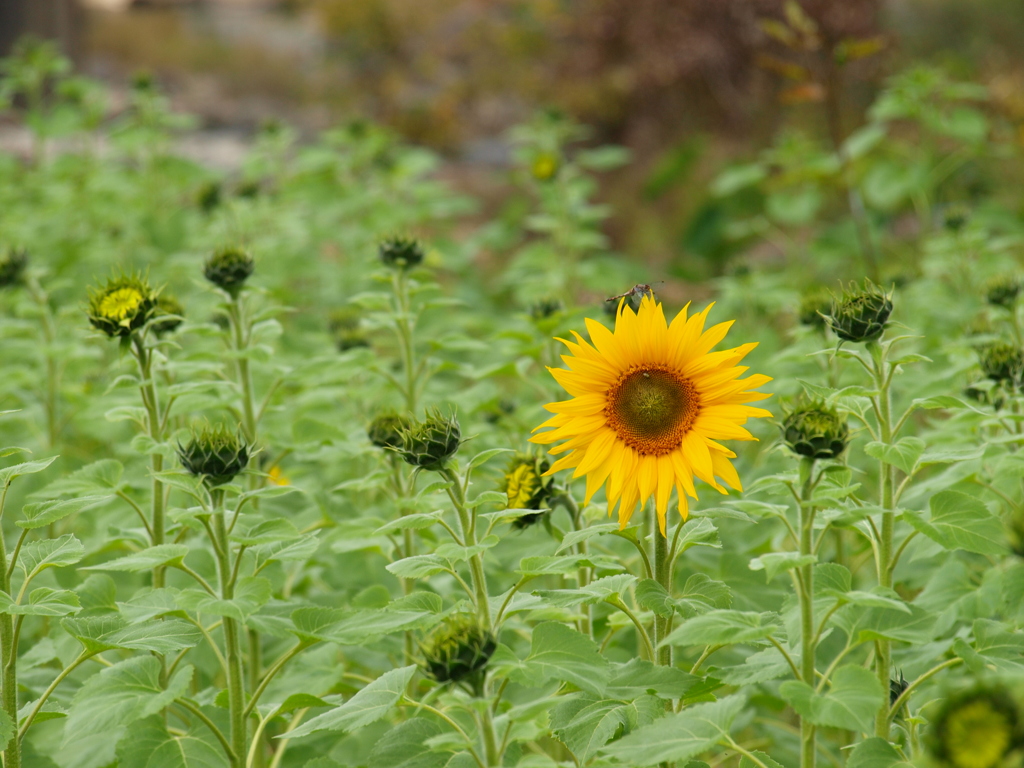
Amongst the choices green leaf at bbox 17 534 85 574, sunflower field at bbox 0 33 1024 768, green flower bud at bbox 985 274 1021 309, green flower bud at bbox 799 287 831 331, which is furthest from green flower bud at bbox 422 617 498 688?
green flower bud at bbox 985 274 1021 309

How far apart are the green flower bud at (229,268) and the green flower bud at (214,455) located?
0.68 meters

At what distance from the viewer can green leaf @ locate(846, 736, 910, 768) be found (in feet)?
4.53

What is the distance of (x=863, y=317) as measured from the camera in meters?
1.54

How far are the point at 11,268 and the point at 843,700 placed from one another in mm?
2488

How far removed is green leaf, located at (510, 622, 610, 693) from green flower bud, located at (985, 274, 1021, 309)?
158 cm

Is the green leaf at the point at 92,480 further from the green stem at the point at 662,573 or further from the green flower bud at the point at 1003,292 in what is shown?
the green flower bud at the point at 1003,292

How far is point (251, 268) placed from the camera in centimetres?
218

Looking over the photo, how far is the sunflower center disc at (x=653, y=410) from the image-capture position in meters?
1.58

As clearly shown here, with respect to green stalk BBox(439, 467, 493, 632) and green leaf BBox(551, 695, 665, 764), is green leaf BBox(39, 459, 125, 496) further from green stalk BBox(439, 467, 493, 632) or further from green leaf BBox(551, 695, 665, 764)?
green leaf BBox(551, 695, 665, 764)

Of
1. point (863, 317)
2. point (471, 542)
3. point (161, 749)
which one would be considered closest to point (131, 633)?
point (161, 749)

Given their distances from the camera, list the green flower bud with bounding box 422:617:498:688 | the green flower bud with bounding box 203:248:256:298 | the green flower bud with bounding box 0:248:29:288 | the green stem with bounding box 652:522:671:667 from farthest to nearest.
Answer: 1. the green flower bud with bounding box 0:248:29:288
2. the green flower bud with bounding box 203:248:256:298
3. the green stem with bounding box 652:522:671:667
4. the green flower bud with bounding box 422:617:498:688

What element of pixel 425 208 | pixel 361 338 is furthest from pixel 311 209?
pixel 361 338

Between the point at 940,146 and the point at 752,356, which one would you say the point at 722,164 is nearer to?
the point at 940,146

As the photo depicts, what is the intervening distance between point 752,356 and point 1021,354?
124cm
